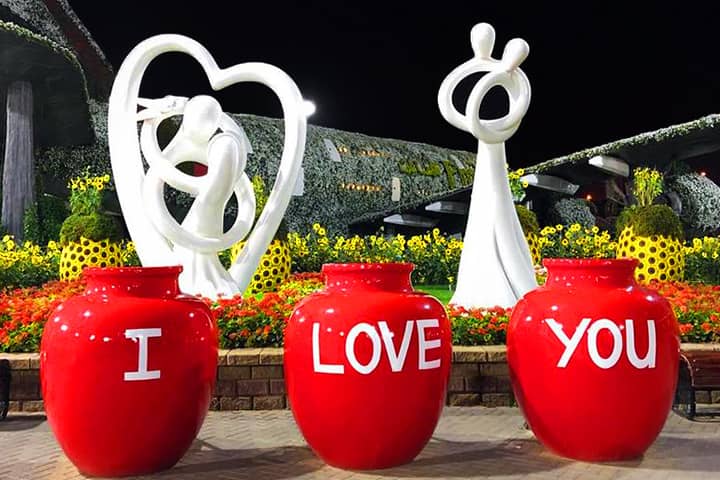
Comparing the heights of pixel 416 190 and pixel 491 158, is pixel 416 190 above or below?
above

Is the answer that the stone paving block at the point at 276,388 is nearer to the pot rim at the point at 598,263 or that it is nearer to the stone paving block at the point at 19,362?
the stone paving block at the point at 19,362

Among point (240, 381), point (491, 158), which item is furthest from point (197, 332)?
point (491, 158)

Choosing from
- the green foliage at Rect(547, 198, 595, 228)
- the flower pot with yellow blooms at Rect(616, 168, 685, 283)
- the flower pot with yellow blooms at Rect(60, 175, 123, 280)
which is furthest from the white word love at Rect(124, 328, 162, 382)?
the green foliage at Rect(547, 198, 595, 228)

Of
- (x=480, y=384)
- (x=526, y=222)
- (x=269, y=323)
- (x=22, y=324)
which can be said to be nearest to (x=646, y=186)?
(x=526, y=222)

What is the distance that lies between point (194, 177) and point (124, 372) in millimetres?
3974

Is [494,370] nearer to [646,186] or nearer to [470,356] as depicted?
[470,356]

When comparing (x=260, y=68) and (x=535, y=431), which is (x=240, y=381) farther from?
(x=260, y=68)

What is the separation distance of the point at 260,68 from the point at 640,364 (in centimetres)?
555

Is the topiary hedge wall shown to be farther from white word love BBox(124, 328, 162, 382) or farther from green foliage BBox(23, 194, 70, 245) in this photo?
white word love BBox(124, 328, 162, 382)

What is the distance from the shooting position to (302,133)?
26.4 ft

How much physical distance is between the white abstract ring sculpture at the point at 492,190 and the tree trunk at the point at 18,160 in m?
9.81

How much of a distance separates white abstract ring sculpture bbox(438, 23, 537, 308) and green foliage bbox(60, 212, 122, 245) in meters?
5.04

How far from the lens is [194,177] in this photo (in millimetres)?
7387

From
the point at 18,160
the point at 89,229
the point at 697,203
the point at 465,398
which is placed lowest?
the point at 465,398
